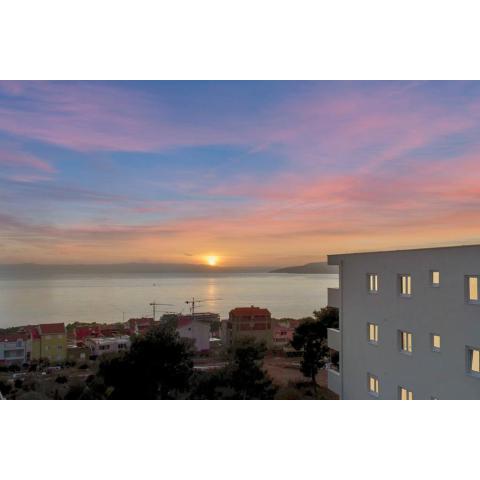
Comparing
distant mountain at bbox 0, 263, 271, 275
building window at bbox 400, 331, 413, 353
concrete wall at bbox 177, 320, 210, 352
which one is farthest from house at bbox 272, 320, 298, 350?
building window at bbox 400, 331, 413, 353

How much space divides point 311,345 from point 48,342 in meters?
8.33

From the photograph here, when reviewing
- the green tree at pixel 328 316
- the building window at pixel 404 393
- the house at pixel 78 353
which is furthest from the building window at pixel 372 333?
the house at pixel 78 353

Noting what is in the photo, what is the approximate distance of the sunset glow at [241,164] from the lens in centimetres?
689

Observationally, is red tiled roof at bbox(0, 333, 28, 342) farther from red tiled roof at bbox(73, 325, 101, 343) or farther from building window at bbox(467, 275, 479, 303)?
building window at bbox(467, 275, 479, 303)

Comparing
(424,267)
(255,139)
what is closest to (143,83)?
(255,139)

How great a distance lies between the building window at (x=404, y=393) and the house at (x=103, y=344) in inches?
322

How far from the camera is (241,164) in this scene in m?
8.42

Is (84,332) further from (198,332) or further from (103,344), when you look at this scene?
(198,332)

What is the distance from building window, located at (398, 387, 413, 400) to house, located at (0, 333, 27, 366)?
37.9 feet

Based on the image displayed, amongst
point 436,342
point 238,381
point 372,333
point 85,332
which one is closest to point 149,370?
point 238,381
